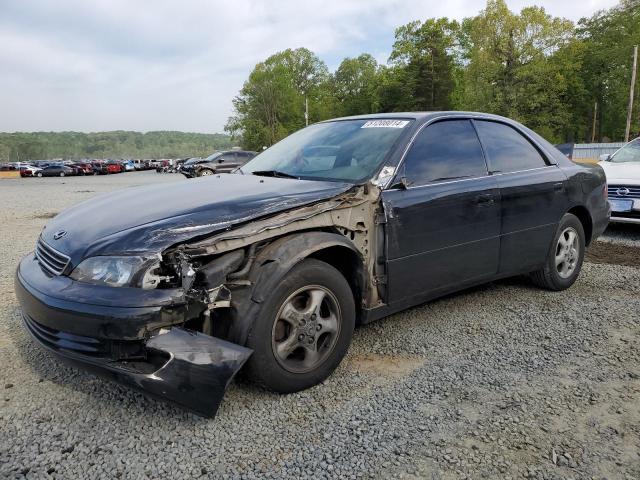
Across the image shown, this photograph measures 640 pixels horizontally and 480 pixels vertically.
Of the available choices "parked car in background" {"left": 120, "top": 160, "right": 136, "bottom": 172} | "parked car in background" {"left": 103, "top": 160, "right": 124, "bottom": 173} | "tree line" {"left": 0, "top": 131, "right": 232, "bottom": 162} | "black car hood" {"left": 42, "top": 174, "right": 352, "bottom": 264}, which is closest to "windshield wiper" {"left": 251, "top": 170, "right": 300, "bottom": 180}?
"black car hood" {"left": 42, "top": 174, "right": 352, "bottom": 264}

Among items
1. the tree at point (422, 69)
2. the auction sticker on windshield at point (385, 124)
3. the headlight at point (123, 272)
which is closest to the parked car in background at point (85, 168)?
the tree at point (422, 69)

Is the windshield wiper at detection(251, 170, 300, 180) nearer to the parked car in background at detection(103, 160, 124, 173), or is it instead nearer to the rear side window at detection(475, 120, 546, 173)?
the rear side window at detection(475, 120, 546, 173)

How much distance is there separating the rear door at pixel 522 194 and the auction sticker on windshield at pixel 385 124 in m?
0.78

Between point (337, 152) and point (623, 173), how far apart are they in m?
5.51

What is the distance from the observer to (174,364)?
2156mm

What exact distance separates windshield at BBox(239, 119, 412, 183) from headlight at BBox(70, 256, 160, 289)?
4.55ft

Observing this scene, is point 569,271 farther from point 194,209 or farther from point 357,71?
point 357,71

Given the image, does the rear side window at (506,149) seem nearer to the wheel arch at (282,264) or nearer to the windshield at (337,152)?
the windshield at (337,152)

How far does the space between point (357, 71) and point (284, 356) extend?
3044 inches

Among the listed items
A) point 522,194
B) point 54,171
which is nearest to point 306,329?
point 522,194

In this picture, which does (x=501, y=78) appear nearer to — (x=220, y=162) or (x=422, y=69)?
(x=422, y=69)

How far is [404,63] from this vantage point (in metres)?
56.2

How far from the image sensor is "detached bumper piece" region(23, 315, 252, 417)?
2160 millimetres

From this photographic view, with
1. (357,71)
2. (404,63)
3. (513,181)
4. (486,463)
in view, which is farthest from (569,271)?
(357,71)
